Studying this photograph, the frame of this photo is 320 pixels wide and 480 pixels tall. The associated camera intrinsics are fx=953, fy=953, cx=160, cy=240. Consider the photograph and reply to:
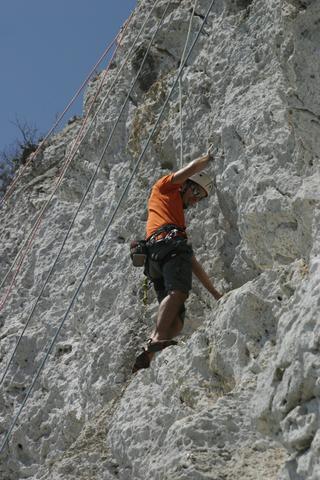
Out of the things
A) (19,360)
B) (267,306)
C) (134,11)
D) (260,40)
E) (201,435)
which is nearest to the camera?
(201,435)

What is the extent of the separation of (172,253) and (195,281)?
22.1 inches

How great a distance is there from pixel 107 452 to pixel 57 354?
8.02 feet

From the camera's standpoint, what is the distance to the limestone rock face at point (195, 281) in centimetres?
436

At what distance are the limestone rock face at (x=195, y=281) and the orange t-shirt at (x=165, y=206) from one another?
289mm

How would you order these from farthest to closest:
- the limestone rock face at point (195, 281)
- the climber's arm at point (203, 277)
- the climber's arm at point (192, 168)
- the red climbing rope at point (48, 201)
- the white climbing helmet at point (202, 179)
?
1. the red climbing rope at point (48, 201)
2. the white climbing helmet at point (202, 179)
3. the climber's arm at point (192, 168)
4. the climber's arm at point (203, 277)
5. the limestone rock face at point (195, 281)

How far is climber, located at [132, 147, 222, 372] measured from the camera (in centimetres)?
632

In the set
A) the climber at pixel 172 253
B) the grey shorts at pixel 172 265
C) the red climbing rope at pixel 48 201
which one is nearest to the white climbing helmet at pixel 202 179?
the climber at pixel 172 253

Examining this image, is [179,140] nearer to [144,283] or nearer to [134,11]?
[144,283]

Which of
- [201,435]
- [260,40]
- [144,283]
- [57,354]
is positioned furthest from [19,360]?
[201,435]

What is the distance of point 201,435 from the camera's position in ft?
14.9

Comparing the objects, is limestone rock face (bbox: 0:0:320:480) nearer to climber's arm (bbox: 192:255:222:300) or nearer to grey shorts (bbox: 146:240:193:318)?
climber's arm (bbox: 192:255:222:300)

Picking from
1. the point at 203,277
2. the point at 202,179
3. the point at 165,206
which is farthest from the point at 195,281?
the point at 202,179

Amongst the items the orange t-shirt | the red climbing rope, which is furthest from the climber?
the red climbing rope

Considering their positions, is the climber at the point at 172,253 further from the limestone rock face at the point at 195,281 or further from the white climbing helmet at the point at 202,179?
the limestone rock face at the point at 195,281
